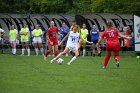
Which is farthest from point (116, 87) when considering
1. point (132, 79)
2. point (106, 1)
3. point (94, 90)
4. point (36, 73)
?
point (106, 1)

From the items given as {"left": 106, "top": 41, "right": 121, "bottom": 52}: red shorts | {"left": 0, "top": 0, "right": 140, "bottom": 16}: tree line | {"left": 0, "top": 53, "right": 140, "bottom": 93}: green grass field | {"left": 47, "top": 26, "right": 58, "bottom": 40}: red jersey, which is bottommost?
{"left": 0, "top": 53, "right": 140, "bottom": 93}: green grass field

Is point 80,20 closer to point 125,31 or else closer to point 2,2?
point 125,31

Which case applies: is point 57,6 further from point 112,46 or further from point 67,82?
point 67,82

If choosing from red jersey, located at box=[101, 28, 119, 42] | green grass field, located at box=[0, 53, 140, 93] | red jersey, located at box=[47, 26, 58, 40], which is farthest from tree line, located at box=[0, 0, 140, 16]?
green grass field, located at box=[0, 53, 140, 93]

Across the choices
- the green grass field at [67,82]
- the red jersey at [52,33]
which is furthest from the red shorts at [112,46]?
the red jersey at [52,33]

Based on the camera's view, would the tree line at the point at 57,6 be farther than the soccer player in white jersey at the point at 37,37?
Yes

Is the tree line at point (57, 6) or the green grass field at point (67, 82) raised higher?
the tree line at point (57, 6)

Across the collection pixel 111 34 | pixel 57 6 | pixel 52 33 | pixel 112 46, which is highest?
pixel 57 6

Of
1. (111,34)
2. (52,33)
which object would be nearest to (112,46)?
(111,34)

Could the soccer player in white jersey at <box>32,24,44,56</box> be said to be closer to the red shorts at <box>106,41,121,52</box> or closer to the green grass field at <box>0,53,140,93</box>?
the red shorts at <box>106,41,121,52</box>

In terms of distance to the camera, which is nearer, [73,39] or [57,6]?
[73,39]

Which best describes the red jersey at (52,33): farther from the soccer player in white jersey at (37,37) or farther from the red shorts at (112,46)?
the soccer player in white jersey at (37,37)

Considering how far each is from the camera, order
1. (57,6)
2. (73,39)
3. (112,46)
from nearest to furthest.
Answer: (112,46) < (73,39) < (57,6)

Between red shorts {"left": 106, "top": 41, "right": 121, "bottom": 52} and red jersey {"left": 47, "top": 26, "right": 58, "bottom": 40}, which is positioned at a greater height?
red jersey {"left": 47, "top": 26, "right": 58, "bottom": 40}
